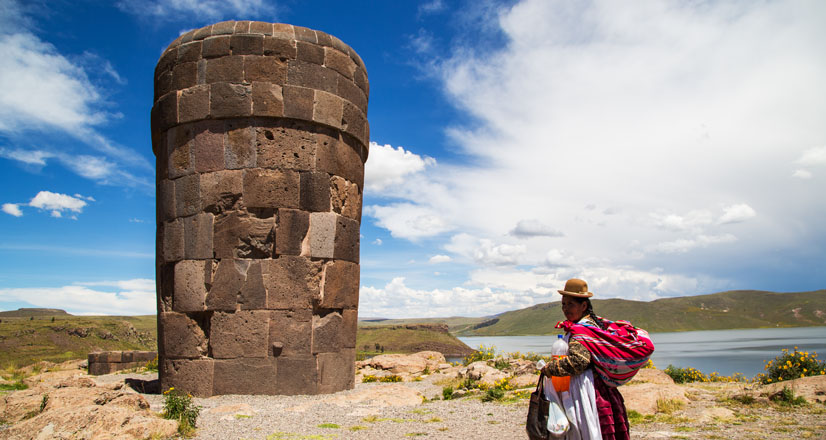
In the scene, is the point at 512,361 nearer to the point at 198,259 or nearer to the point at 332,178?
the point at 332,178

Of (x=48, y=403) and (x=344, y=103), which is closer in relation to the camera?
(x=48, y=403)

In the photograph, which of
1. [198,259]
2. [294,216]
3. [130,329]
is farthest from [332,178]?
[130,329]

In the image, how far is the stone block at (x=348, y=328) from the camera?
366 inches

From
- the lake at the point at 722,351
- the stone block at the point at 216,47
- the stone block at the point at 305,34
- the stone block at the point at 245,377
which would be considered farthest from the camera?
the lake at the point at 722,351

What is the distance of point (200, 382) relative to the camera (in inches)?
336

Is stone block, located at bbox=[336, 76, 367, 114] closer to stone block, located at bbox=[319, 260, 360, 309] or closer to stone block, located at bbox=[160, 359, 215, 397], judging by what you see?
stone block, located at bbox=[319, 260, 360, 309]

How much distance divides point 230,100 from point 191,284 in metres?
3.16

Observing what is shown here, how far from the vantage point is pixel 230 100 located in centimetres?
892

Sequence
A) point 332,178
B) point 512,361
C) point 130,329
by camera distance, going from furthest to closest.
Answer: point 130,329 → point 512,361 → point 332,178

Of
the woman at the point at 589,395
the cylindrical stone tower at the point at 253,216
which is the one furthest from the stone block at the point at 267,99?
the woman at the point at 589,395

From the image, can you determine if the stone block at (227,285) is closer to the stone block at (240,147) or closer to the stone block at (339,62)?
the stone block at (240,147)

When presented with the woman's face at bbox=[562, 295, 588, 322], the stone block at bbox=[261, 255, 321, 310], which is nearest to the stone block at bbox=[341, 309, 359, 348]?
the stone block at bbox=[261, 255, 321, 310]

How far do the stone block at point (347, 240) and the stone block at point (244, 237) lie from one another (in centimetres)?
113

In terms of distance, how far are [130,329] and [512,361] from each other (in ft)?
149
